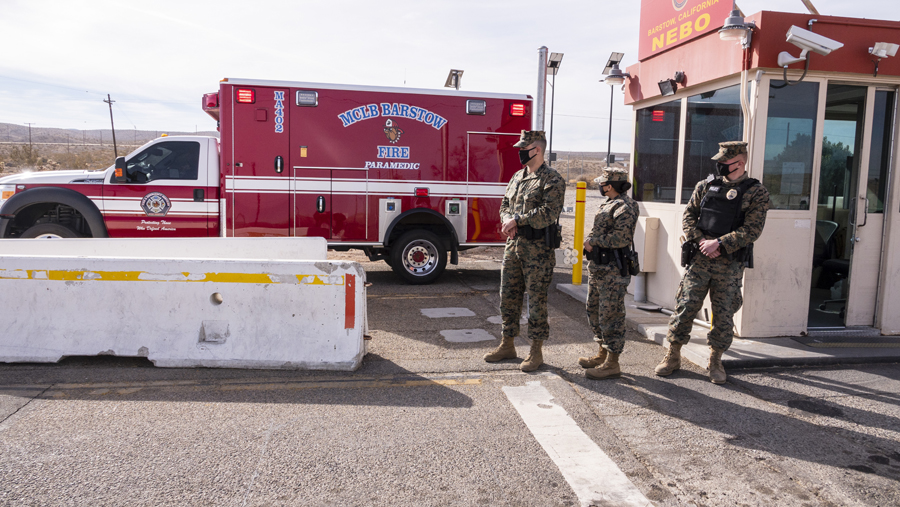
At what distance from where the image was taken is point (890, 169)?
19.7 feet

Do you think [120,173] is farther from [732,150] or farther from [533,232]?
[732,150]

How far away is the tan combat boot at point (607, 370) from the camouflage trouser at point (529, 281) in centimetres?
47

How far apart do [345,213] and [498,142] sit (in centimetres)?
247

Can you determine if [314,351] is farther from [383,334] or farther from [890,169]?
[890,169]

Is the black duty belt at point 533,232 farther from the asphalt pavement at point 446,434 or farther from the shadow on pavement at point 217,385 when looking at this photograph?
the shadow on pavement at point 217,385

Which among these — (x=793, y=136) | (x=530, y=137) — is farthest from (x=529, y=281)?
(x=793, y=136)

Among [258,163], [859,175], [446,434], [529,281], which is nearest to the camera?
[446,434]

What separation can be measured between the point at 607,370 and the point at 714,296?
105 cm

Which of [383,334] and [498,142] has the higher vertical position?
[498,142]

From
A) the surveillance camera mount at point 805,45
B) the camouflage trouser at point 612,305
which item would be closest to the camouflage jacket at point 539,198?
the camouflage trouser at point 612,305

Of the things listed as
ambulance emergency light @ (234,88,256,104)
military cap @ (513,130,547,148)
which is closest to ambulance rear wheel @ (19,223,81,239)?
ambulance emergency light @ (234,88,256,104)

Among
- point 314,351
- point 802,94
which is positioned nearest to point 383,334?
point 314,351

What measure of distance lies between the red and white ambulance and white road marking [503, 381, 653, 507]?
4654 millimetres

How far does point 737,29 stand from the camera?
209 inches
